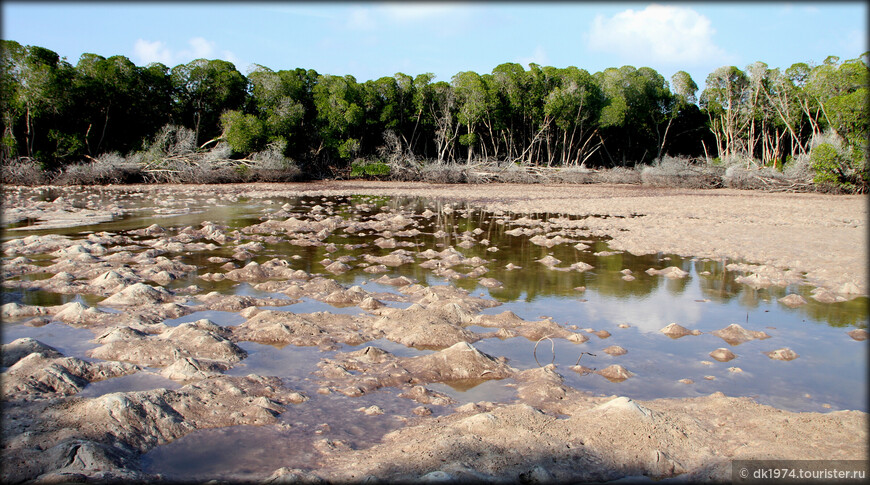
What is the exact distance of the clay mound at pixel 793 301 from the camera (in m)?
7.48

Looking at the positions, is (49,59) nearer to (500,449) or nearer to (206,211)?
(206,211)

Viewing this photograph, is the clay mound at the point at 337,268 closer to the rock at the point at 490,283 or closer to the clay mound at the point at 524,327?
the rock at the point at 490,283

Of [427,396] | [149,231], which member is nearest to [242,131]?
[149,231]

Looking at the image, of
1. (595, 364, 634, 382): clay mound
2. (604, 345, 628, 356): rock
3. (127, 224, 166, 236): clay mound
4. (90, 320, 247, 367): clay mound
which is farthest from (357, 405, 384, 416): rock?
(127, 224, 166, 236): clay mound

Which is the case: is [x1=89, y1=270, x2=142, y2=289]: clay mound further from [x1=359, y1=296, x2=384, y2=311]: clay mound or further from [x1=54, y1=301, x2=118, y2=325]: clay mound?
[x1=359, y1=296, x2=384, y2=311]: clay mound

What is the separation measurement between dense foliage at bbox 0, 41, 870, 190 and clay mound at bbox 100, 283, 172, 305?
74.4ft

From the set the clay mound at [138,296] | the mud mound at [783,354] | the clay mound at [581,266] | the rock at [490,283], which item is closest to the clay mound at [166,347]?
the clay mound at [138,296]

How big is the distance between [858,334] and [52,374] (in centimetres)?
785

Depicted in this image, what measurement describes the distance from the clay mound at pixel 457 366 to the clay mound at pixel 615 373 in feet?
2.67

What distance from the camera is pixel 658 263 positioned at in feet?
33.3

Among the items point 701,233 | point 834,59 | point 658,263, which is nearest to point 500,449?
point 658,263

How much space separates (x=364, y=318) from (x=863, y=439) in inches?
183

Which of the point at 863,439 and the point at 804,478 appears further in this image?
the point at 863,439

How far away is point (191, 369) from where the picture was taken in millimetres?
4895
